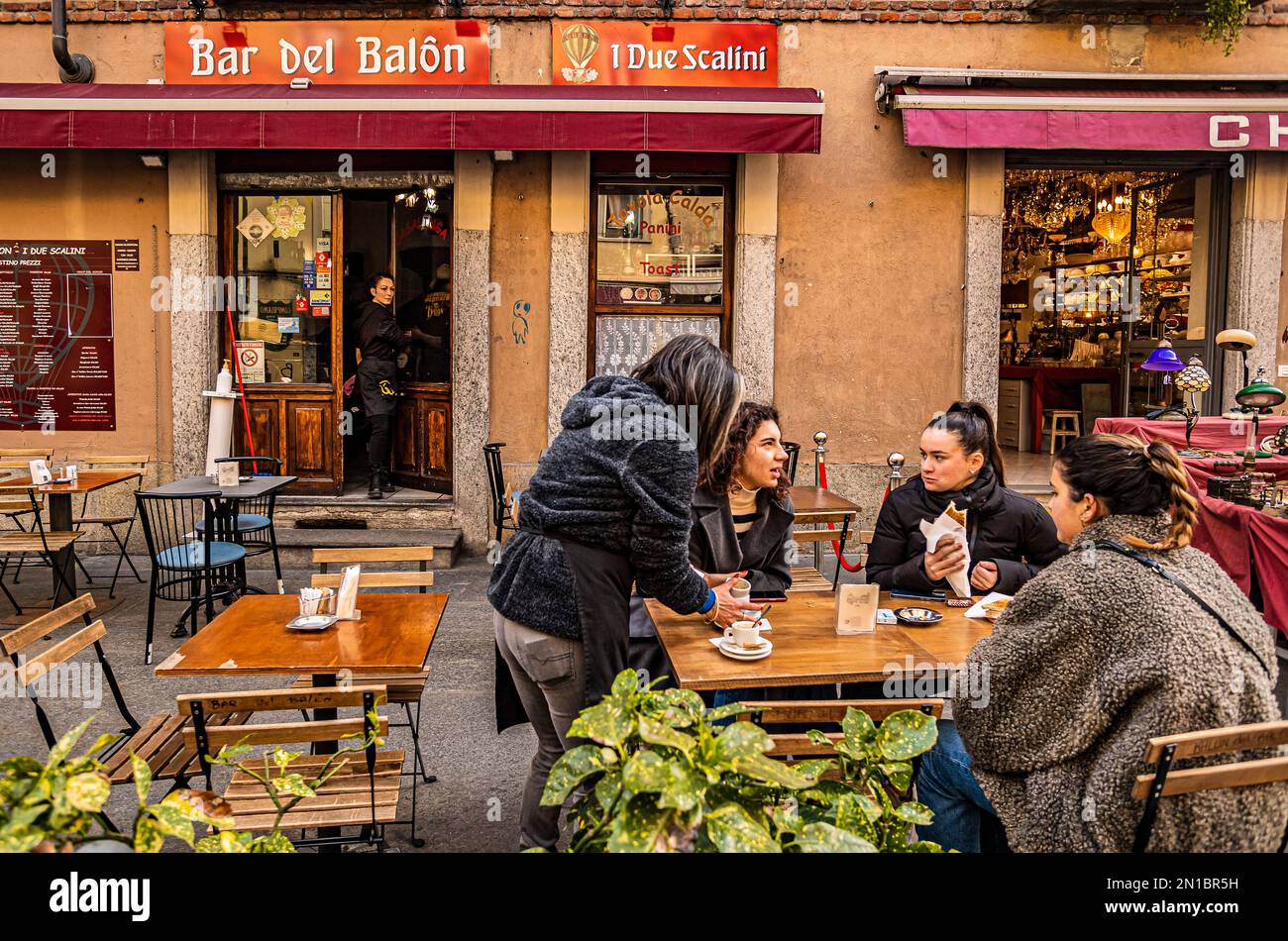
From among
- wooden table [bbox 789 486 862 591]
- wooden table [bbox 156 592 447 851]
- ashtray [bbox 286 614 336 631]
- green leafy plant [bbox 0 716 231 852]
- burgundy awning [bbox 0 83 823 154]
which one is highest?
burgundy awning [bbox 0 83 823 154]

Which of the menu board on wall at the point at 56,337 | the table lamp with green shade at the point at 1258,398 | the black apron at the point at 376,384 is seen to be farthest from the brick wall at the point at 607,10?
the table lamp with green shade at the point at 1258,398

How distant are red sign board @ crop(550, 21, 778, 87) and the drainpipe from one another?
160 inches

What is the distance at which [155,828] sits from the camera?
1408 millimetres

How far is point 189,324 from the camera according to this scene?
9227 mm

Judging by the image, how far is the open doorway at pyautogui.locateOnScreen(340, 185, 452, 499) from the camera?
9.78 metres

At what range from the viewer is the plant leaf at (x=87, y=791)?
1.35m

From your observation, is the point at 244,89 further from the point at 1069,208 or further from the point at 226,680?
the point at 1069,208

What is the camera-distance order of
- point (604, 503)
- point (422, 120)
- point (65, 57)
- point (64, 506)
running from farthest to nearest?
point (65, 57) → point (422, 120) → point (64, 506) → point (604, 503)

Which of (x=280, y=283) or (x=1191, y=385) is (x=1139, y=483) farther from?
(x=280, y=283)

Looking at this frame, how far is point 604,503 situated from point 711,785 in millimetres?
1481

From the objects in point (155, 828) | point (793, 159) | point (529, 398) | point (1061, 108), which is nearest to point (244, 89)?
point (529, 398)

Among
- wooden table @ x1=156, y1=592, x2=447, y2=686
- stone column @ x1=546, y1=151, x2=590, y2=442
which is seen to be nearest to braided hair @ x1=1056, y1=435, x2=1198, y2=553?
wooden table @ x1=156, y1=592, x2=447, y2=686

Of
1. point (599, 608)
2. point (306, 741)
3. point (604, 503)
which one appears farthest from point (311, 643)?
point (604, 503)

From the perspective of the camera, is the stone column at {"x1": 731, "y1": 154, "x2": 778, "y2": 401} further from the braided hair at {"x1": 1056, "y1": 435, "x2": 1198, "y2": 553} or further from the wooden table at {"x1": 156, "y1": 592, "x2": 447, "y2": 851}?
the braided hair at {"x1": 1056, "y1": 435, "x2": 1198, "y2": 553}
